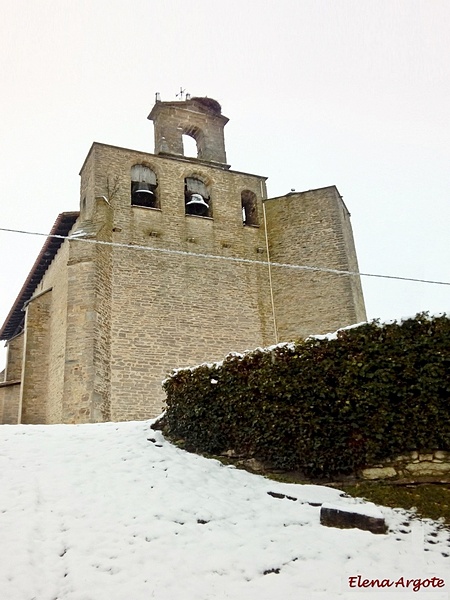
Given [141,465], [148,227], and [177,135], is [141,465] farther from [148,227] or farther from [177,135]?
[177,135]

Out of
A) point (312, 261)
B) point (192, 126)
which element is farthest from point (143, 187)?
point (312, 261)

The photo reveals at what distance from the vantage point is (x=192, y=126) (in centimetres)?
1903

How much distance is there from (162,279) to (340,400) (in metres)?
9.36

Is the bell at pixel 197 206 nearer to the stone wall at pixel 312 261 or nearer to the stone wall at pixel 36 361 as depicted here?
the stone wall at pixel 312 261

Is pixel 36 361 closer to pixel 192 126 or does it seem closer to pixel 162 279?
pixel 162 279

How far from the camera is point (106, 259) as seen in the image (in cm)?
1472

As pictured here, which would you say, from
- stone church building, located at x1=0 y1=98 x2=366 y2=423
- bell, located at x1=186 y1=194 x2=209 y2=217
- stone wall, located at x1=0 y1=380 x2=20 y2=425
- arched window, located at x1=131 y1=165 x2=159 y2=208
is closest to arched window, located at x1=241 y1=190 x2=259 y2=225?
stone church building, located at x1=0 y1=98 x2=366 y2=423

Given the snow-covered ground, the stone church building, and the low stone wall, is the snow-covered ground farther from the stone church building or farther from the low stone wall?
the stone church building

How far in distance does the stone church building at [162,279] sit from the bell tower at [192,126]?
2.0 inches

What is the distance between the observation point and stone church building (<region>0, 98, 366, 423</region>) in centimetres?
1355

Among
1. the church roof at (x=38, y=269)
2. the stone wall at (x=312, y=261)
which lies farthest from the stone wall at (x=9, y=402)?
the stone wall at (x=312, y=261)

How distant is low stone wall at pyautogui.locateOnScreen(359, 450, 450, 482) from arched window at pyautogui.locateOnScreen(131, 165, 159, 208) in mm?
11877

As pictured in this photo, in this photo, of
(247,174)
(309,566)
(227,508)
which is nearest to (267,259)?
(247,174)

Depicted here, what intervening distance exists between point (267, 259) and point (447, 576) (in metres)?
13.3
